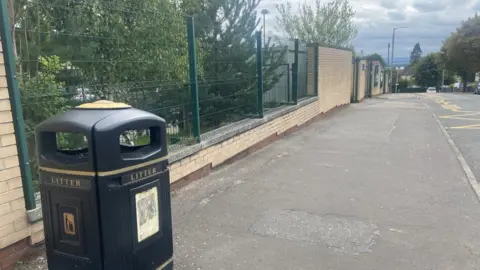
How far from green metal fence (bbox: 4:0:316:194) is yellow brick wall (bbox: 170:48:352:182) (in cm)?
33

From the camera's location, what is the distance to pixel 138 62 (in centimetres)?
481

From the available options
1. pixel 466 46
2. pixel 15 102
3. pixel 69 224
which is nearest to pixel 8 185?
pixel 15 102

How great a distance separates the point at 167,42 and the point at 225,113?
2.13m

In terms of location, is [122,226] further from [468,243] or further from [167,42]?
[167,42]

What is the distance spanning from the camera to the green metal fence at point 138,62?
382 centimetres

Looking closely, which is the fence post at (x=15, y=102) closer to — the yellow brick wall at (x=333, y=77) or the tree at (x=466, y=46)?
the yellow brick wall at (x=333, y=77)

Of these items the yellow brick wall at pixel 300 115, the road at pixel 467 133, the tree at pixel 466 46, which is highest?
the tree at pixel 466 46

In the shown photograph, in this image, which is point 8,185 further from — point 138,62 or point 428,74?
point 428,74

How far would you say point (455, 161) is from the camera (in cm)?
673

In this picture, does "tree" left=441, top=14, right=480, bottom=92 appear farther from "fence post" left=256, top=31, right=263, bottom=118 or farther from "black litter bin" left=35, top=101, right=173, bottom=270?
"black litter bin" left=35, top=101, right=173, bottom=270

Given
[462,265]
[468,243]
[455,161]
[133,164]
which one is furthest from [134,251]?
[455,161]

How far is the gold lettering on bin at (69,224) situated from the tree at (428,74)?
76374 millimetres

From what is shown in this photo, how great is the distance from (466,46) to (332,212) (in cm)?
4698

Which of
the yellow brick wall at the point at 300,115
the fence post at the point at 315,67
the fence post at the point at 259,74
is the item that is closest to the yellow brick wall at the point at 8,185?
the yellow brick wall at the point at 300,115
